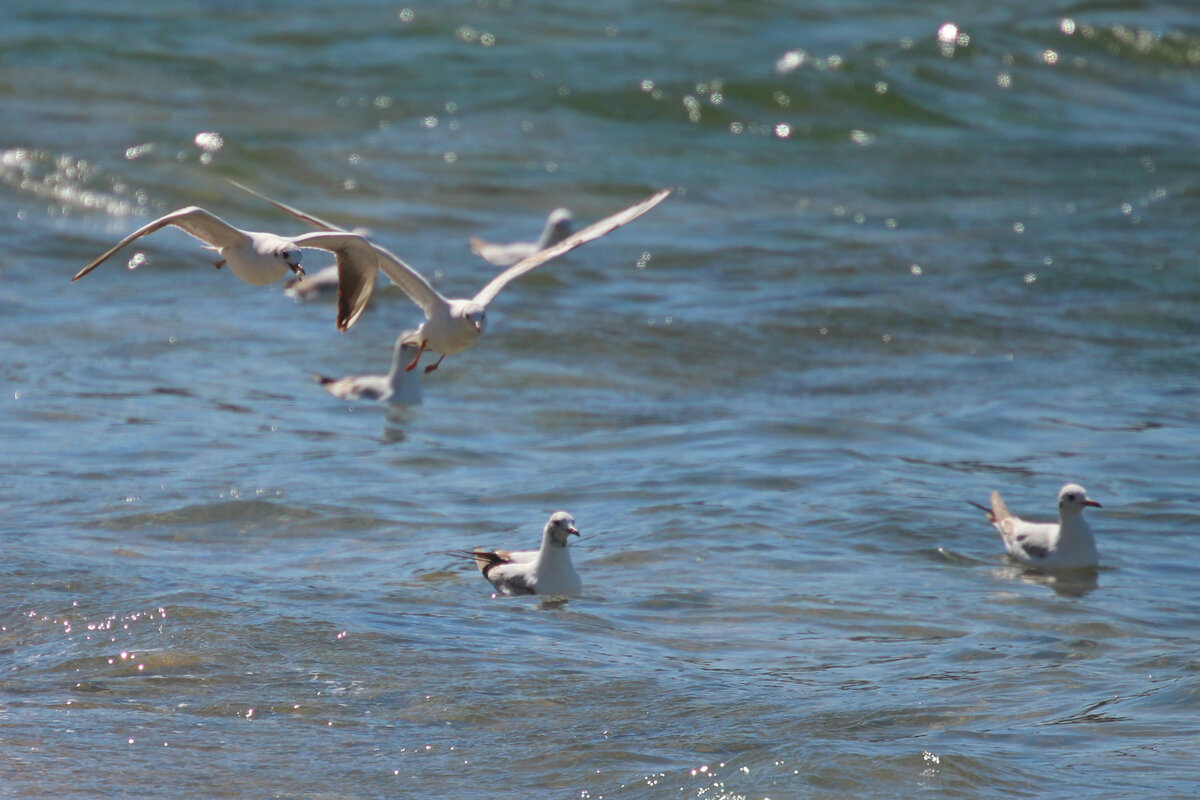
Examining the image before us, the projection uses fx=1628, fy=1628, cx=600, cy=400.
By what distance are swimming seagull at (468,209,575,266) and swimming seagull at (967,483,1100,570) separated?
6779 mm

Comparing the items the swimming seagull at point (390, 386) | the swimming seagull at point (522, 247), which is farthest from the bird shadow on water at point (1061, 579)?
the swimming seagull at point (522, 247)

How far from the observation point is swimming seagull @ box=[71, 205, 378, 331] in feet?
22.4

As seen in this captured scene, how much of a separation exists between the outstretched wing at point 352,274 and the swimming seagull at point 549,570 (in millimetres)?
1311

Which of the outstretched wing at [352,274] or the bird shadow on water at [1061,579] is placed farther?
the bird shadow on water at [1061,579]

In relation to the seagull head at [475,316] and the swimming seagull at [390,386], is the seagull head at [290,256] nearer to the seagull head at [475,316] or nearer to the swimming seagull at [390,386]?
the seagull head at [475,316]

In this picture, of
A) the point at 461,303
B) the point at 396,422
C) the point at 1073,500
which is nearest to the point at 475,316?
the point at 461,303

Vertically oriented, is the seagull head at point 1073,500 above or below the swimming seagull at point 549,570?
above

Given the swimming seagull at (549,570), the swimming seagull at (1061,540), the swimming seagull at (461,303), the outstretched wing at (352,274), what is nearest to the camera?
the outstretched wing at (352,274)

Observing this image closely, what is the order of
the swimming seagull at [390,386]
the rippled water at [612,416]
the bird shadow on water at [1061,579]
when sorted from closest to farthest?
the rippled water at [612,416]
the bird shadow on water at [1061,579]
the swimming seagull at [390,386]

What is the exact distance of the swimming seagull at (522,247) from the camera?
14578 mm

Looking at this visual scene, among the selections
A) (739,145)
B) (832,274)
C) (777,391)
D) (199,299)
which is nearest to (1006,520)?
(777,391)

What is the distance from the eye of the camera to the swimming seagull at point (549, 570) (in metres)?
7.42

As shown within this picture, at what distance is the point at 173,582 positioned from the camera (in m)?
6.98

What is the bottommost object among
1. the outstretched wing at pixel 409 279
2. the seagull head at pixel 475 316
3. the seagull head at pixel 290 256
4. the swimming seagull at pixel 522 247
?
the swimming seagull at pixel 522 247
